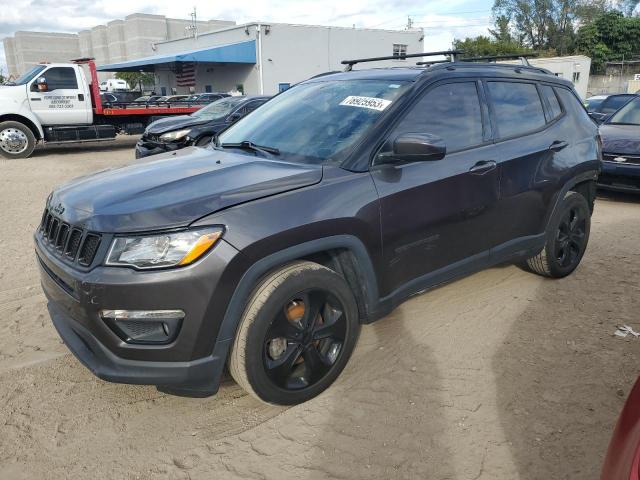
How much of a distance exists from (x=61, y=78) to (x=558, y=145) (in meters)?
12.8

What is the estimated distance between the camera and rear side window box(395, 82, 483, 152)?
3199 millimetres

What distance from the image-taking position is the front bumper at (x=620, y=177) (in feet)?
24.3

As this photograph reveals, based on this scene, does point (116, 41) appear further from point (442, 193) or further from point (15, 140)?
point (442, 193)

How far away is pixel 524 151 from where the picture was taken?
3.77 m

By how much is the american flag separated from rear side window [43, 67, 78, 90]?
2385cm

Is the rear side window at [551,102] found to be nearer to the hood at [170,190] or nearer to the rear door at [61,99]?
the hood at [170,190]

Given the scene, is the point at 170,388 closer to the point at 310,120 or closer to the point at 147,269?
the point at 147,269

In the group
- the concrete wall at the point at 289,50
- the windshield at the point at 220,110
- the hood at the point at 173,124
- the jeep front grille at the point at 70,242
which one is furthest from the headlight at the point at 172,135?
the concrete wall at the point at 289,50

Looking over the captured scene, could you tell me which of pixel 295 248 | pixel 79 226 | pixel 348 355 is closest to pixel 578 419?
pixel 348 355

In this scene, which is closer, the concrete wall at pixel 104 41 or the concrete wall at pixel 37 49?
the concrete wall at pixel 104 41

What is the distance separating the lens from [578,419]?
2703 mm

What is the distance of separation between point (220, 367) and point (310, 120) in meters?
1.72

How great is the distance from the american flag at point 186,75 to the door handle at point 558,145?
115 ft

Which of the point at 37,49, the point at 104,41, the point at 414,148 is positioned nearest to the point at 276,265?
the point at 414,148
